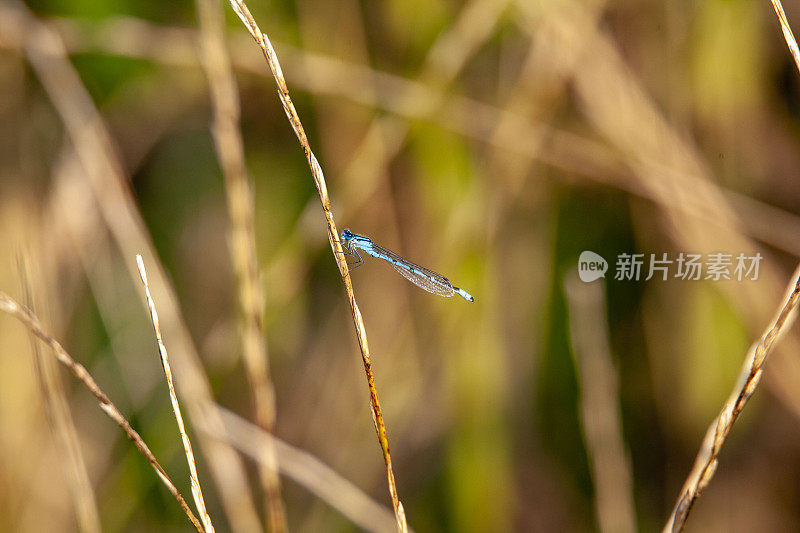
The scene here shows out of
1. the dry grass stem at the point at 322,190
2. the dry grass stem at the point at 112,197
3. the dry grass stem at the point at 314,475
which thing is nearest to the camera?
the dry grass stem at the point at 322,190

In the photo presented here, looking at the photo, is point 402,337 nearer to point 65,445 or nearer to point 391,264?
point 391,264

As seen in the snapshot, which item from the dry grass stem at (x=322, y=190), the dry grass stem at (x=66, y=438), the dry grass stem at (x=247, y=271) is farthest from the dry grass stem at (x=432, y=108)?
the dry grass stem at (x=322, y=190)

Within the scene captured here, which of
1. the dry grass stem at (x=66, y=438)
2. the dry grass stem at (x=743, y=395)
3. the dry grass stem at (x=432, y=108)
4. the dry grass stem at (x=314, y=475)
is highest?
the dry grass stem at (x=432, y=108)

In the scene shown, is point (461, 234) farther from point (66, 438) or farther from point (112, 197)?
point (66, 438)

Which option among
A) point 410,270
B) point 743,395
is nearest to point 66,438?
point 410,270

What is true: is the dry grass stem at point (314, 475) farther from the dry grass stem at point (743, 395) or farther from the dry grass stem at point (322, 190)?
the dry grass stem at point (743, 395)

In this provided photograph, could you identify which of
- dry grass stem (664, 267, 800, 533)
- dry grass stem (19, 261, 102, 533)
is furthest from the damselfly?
dry grass stem (664, 267, 800, 533)

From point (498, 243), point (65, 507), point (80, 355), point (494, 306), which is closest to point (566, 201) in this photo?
point (498, 243)

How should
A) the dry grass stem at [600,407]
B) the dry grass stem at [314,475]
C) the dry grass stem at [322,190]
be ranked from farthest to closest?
the dry grass stem at [600,407] < the dry grass stem at [314,475] < the dry grass stem at [322,190]
